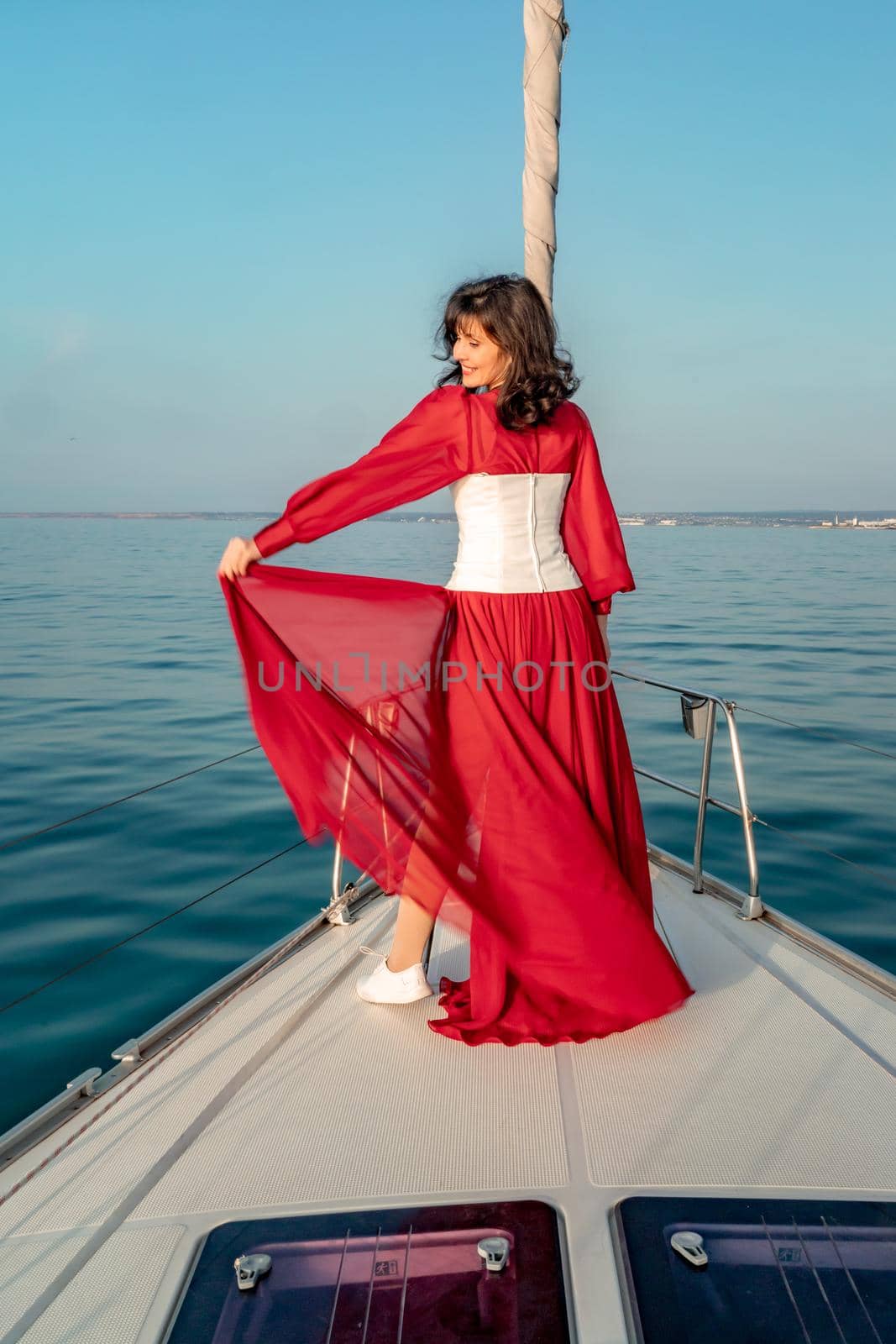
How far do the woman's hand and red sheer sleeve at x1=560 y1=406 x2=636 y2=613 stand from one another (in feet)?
2.19

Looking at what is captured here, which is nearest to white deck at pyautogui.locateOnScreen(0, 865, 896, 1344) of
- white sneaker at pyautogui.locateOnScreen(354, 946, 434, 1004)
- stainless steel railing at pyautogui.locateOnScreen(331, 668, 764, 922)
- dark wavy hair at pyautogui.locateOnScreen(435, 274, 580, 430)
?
white sneaker at pyautogui.locateOnScreen(354, 946, 434, 1004)

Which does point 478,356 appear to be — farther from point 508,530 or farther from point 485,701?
point 485,701

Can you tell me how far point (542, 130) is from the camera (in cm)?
250

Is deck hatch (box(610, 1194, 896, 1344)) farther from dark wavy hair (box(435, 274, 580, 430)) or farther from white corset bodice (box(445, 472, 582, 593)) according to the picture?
dark wavy hair (box(435, 274, 580, 430))

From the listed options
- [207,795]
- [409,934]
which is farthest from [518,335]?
[207,795]

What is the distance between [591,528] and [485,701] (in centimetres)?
45

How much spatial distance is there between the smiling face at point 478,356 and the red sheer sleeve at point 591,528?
21cm

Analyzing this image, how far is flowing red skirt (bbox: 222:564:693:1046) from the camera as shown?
2.00m

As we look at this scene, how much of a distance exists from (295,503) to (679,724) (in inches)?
196

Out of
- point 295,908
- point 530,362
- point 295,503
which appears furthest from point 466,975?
point 295,908

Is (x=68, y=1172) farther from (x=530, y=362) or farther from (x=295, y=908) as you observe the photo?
(x=295, y=908)

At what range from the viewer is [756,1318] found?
1.20 metres

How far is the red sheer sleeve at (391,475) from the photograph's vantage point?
1.98 metres

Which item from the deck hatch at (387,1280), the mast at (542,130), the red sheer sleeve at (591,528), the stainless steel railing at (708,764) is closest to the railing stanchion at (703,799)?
the stainless steel railing at (708,764)
